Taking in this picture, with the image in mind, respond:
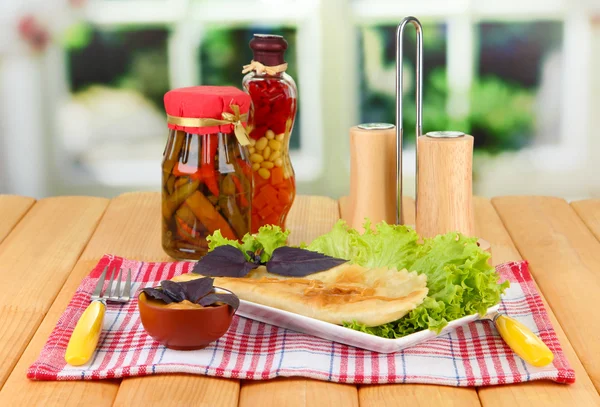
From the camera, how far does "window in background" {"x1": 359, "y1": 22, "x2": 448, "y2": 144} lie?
2.85 m

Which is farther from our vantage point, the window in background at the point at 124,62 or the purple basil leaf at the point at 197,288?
the window in background at the point at 124,62

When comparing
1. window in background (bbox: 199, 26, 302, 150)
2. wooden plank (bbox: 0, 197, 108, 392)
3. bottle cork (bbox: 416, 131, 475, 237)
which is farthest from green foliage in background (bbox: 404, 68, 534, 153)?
bottle cork (bbox: 416, 131, 475, 237)

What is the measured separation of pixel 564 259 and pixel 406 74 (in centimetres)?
146

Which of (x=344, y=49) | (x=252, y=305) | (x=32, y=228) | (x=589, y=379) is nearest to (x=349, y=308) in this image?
(x=252, y=305)

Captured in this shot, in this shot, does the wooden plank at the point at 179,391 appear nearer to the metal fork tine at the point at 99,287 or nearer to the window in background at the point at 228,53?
the metal fork tine at the point at 99,287

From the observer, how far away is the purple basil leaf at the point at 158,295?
1.09 metres

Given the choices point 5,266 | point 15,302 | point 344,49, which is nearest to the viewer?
point 15,302

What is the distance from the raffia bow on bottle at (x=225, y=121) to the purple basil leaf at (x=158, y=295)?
0.40 metres

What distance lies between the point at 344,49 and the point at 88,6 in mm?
843

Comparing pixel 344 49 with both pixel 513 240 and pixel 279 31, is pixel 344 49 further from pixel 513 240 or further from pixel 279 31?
pixel 513 240

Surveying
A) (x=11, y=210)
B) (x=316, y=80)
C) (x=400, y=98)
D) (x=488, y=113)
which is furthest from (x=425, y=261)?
(x=488, y=113)

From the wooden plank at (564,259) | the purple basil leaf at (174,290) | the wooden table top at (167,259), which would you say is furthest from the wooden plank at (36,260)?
the wooden plank at (564,259)

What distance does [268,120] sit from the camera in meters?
1.56

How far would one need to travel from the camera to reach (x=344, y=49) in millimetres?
2834
